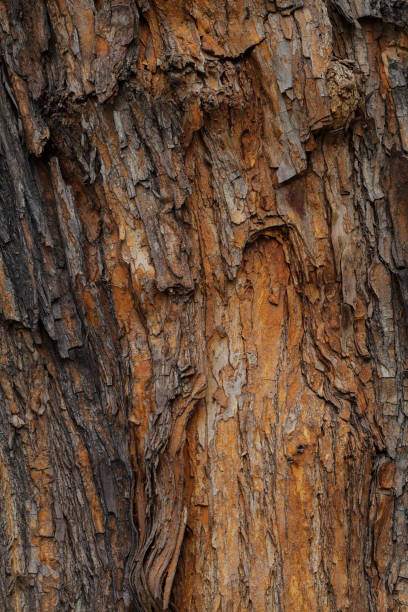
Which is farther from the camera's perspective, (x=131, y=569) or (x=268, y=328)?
(x=268, y=328)

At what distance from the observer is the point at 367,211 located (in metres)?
2.07

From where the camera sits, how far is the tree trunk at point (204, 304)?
1.96 meters

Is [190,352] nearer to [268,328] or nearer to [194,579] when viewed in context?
[268,328]

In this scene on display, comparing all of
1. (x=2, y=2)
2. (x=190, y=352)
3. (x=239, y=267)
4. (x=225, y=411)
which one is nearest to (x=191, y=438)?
(x=225, y=411)

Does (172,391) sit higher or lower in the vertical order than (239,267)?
lower

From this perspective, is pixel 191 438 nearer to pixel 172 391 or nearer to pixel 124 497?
pixel 172 391

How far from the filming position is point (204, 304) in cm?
204

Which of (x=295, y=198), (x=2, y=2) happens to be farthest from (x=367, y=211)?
(x=2, y=2)

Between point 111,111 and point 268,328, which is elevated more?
point 111,111

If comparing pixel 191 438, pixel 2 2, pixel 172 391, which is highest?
pixel 2 2

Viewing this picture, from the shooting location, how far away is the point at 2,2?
6.62 ft

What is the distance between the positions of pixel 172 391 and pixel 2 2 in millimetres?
1499

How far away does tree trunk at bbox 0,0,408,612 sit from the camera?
1955 millimetres

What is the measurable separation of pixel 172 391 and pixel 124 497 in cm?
44
